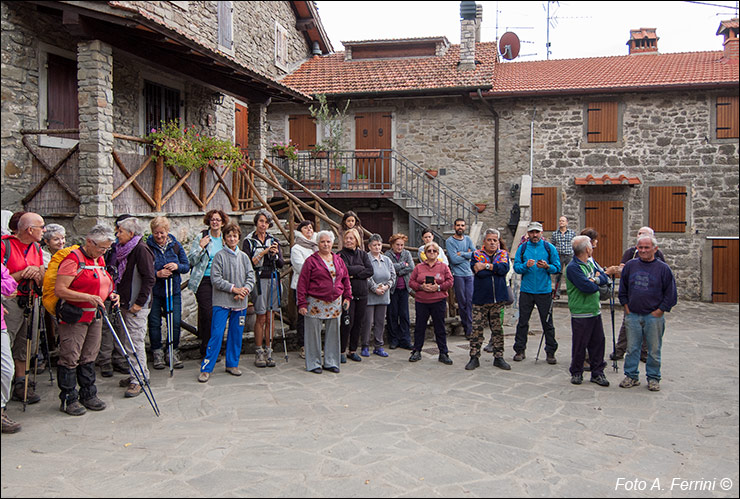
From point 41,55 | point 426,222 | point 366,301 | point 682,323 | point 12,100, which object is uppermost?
point 41,55

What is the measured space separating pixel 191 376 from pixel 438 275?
3.09 m

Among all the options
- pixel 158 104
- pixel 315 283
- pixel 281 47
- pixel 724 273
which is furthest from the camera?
pixel 281 47

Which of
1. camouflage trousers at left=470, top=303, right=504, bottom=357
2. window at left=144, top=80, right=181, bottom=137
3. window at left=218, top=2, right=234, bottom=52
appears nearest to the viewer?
camouflage trousers at left=470, top=303, right=504, bottom=357

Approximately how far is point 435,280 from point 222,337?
259 cm

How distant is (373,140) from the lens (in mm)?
15773

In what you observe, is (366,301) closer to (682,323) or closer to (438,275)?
(438,275)

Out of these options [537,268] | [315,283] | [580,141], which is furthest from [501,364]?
[580,141]

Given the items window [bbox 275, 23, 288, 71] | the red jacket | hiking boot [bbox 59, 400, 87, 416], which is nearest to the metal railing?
window [bbox 275, 23, 288, 71]

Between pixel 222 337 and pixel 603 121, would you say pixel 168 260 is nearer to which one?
pixel 222 337

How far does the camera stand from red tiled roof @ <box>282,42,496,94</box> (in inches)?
595

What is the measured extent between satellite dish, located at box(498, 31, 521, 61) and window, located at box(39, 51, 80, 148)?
13019mm


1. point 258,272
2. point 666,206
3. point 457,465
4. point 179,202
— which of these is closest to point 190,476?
point 457,465

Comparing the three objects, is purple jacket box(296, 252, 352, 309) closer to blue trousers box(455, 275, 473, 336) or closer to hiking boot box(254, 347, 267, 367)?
hiking boot box(254, 347, 267, 367)

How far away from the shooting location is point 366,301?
288 inches
